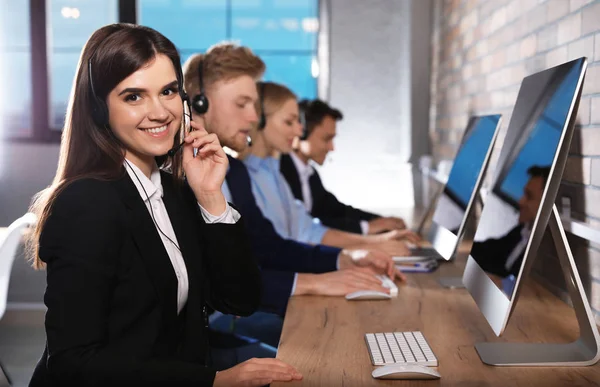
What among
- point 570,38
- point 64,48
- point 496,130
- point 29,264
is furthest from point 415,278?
point 64,48

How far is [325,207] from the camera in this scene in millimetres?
3488

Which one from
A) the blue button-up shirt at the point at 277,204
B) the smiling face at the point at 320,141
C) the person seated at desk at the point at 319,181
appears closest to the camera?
the blue button-up shirt at the point at 277,204

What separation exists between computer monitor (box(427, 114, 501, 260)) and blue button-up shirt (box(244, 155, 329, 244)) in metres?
0.62

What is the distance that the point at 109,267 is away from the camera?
1.04 metres

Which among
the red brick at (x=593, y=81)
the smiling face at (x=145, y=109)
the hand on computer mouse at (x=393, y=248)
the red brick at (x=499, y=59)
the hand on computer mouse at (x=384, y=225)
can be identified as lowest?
the hand on computer mouse at (x=384, y=225)

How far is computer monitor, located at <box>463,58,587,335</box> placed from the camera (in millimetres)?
986

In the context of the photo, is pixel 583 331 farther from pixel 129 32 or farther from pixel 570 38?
pixel 129 32

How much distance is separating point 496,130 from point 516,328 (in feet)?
1.89

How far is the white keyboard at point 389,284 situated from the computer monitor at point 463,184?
16 cm

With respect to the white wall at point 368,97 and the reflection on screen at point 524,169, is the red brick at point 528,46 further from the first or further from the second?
the white wall at point 368,97

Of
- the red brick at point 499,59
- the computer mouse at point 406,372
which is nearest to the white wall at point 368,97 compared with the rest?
the red brick at point 499,59

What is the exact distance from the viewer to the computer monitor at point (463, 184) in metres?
1.69

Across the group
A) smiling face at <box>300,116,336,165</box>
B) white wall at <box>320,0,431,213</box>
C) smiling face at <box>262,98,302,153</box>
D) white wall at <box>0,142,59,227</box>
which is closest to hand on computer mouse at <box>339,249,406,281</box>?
smiling face at <box>262,98,302,153</box>

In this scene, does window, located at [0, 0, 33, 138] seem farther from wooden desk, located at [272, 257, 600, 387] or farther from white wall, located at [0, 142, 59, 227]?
wooden desk, located at [272, 257, 600, 387]
